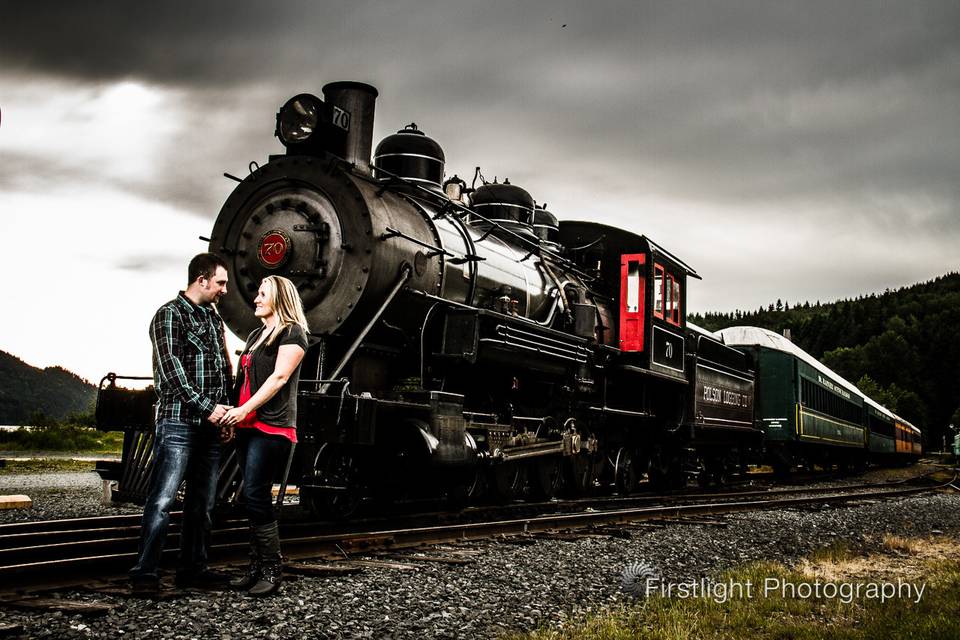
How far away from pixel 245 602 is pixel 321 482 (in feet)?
8.40

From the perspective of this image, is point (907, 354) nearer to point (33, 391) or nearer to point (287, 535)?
point (33, 391)

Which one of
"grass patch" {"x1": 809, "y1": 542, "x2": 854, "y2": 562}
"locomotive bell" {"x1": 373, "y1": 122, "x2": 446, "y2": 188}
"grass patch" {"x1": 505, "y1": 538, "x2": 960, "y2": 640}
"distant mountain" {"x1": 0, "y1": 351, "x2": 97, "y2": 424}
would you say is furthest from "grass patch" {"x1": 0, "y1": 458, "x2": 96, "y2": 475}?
"distant mountain" {"x1": 0, "y1": 351, "x2": 97, "y2": 424}

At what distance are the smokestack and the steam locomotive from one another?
15mm

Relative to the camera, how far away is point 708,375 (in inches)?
549

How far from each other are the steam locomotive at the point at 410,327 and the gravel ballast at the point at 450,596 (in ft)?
2.99

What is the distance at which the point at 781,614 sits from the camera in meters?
4.34

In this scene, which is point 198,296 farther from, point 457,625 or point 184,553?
point 457,625

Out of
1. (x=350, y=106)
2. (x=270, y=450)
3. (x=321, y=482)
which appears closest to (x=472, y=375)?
(x=321, y=482)

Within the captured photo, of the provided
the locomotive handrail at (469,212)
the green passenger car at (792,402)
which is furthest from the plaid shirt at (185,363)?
the green passenger car at (792,402)

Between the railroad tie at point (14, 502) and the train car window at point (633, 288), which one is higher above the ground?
the train car window at point (633, 288)

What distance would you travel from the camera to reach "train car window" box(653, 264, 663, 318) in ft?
38.1

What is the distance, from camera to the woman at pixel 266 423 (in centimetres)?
425

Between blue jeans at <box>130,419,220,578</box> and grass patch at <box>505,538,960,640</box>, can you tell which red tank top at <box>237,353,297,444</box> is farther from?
grass patch at <box>505,538,960,640</box>

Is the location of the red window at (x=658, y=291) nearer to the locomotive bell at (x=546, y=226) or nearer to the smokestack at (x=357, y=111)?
the locomotive bell at (x=546, y=226)
